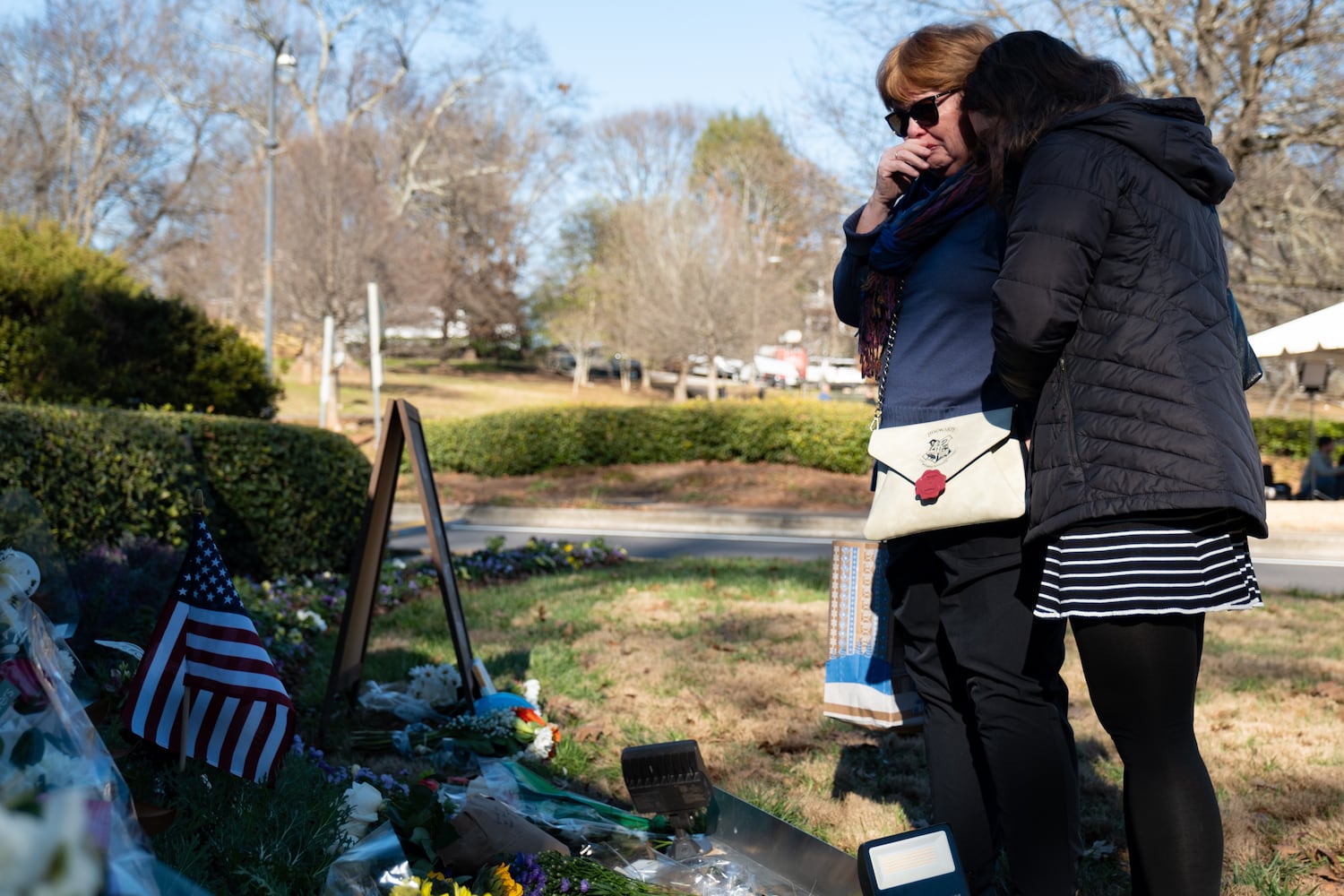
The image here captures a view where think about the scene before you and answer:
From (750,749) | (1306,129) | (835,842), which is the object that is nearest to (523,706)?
(750,749)

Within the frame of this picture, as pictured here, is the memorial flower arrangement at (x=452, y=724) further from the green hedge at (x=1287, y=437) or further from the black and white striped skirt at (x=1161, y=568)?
the green hedge at (x=1287, y=437)

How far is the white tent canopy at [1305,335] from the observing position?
6.44 meters

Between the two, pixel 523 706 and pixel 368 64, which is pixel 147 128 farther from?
pixel 523 706

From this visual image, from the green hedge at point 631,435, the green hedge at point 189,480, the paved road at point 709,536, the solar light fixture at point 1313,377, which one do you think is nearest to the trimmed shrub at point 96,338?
the green hedge at point 189,480

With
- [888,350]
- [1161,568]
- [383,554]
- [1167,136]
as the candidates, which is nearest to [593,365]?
[383,554]

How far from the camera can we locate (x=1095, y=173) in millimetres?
2117

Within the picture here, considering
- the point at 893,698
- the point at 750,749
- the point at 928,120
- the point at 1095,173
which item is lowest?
the point at 750,749

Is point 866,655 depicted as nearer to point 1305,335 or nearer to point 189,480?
point 189,480

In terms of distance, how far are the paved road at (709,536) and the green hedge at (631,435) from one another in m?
3.75

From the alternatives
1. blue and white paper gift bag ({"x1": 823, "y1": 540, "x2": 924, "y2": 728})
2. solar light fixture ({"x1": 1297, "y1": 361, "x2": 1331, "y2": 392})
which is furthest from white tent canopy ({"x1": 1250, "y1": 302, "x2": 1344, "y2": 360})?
solar light fixture ({"x1": 1297, "y1": 361, "x2": 1331, "y2": 392})

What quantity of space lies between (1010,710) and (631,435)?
18.1m

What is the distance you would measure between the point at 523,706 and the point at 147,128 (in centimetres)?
3520

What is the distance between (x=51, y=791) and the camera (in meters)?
1.20

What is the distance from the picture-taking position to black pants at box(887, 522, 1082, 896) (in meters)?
2.42
